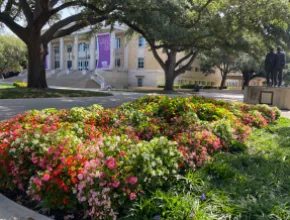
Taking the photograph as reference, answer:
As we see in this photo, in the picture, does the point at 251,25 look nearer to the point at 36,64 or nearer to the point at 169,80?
the point at 169,80

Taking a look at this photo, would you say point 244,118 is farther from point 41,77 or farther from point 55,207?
point 41,77

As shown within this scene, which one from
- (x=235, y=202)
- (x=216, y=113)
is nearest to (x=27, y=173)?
(x=235, y=202)

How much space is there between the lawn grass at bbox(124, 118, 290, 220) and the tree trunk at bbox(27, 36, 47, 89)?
1787cm

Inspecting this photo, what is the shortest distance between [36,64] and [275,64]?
49.5 feet

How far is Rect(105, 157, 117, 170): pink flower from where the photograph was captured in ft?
9.05

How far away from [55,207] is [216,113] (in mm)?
4196

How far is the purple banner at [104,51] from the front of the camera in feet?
153

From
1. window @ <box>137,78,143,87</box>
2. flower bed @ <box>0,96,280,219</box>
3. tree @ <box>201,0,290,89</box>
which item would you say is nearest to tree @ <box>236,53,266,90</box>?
tree @ <box>201,0,290,89</box>

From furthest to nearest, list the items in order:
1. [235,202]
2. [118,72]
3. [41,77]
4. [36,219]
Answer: [118,72]
[41,77]
[235,202]
[36,219]

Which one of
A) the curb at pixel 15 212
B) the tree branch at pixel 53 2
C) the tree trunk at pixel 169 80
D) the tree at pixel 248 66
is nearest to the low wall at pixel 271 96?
the curb at pixel 15 212

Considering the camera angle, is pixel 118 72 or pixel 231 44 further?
pixel 118 72

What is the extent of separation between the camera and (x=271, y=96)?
1481 centimetres

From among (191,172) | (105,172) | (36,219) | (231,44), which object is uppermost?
(231,44)

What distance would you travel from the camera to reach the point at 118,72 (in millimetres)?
49250
